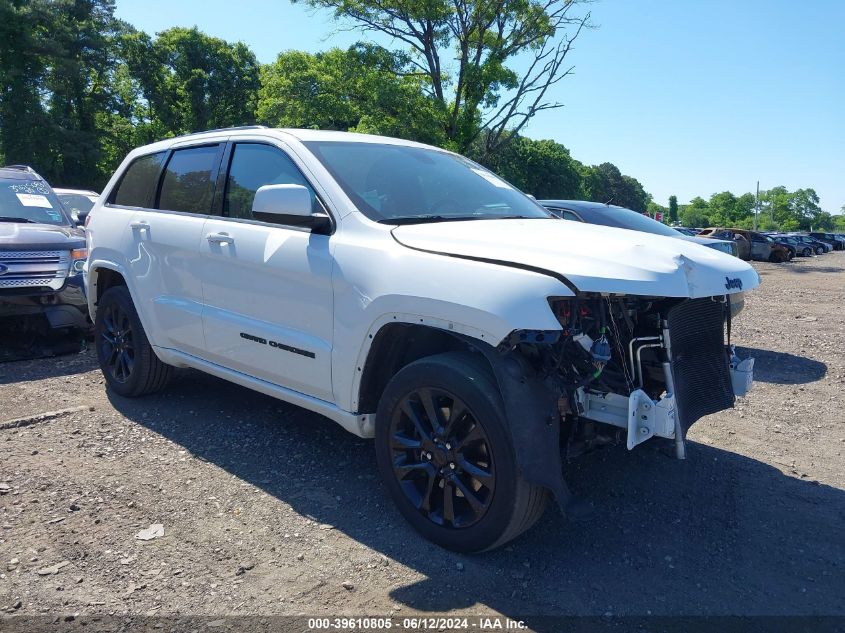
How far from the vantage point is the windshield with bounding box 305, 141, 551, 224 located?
12.2 feet

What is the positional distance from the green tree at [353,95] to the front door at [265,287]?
16.9 meters

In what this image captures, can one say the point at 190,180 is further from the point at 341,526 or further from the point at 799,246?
the point at 799,246

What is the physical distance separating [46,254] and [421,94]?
16.2 metres

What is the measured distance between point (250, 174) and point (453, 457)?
7.41 ft

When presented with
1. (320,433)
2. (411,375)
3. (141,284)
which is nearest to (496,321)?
(411,375)

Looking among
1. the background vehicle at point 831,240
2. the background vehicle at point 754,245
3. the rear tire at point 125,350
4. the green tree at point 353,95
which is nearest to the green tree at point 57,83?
the green tree at point 353,95

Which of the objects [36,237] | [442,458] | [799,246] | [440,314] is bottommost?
[442,458]

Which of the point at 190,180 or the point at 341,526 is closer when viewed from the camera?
the point at 341,526

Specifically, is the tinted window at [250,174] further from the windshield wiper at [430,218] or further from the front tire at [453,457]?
the front tire at [453,457]

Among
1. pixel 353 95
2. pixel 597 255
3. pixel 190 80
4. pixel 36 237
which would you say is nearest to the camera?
pixel 597 255

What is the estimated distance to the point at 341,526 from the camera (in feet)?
11.4

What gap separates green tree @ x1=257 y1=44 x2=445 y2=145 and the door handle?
55.8ft

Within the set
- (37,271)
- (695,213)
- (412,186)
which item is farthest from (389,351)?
(695,213)

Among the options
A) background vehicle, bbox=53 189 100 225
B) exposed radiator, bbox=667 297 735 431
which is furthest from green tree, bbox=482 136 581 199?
exposed radiator, bbox=667 297 735 431
